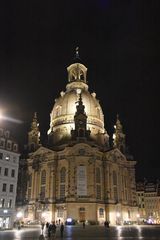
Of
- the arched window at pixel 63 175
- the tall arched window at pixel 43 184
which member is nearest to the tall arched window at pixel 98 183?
the arched window at pixel 63 175

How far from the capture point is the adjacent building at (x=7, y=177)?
59.0 metres

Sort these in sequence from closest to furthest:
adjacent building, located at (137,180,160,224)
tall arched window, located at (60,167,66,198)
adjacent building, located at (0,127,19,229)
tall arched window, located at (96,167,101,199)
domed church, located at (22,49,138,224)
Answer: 1. adjacent building, located at (0,127,19,229)
2. domed church, located at (22,49,138,224)
3. tall arched window, located at (60,167,66,198)
4. tall arched window, located at (96,167,101,199)
5. adjacent building, located at (137,180,160,224)

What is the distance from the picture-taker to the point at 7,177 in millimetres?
61469

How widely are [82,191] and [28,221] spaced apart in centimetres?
1743

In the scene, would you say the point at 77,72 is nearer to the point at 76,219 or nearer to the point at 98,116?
the point at 98,116

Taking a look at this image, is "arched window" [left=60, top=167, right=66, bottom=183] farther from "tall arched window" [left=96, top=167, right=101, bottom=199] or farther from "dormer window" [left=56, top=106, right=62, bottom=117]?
"dormer window" [left=56, top=106, right=62, bottom=117]

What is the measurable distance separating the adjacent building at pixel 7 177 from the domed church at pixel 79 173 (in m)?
21.8

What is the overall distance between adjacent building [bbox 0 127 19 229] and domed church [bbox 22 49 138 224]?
21.8m

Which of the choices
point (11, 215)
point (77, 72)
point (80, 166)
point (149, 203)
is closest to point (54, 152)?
point (80, 166)

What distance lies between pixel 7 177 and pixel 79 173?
28.2m

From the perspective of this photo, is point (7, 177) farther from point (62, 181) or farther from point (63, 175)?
point (63, 175)

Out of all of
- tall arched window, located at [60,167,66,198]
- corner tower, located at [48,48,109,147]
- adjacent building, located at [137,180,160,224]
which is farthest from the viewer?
adjacent building, located at [137,180,160,224]

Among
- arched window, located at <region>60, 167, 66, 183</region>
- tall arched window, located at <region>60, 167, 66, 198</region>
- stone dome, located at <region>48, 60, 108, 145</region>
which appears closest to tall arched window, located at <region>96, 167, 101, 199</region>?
tall arched window, located at <region>60, 167, 66, 198</region>

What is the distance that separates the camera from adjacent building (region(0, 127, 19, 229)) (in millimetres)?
59000
